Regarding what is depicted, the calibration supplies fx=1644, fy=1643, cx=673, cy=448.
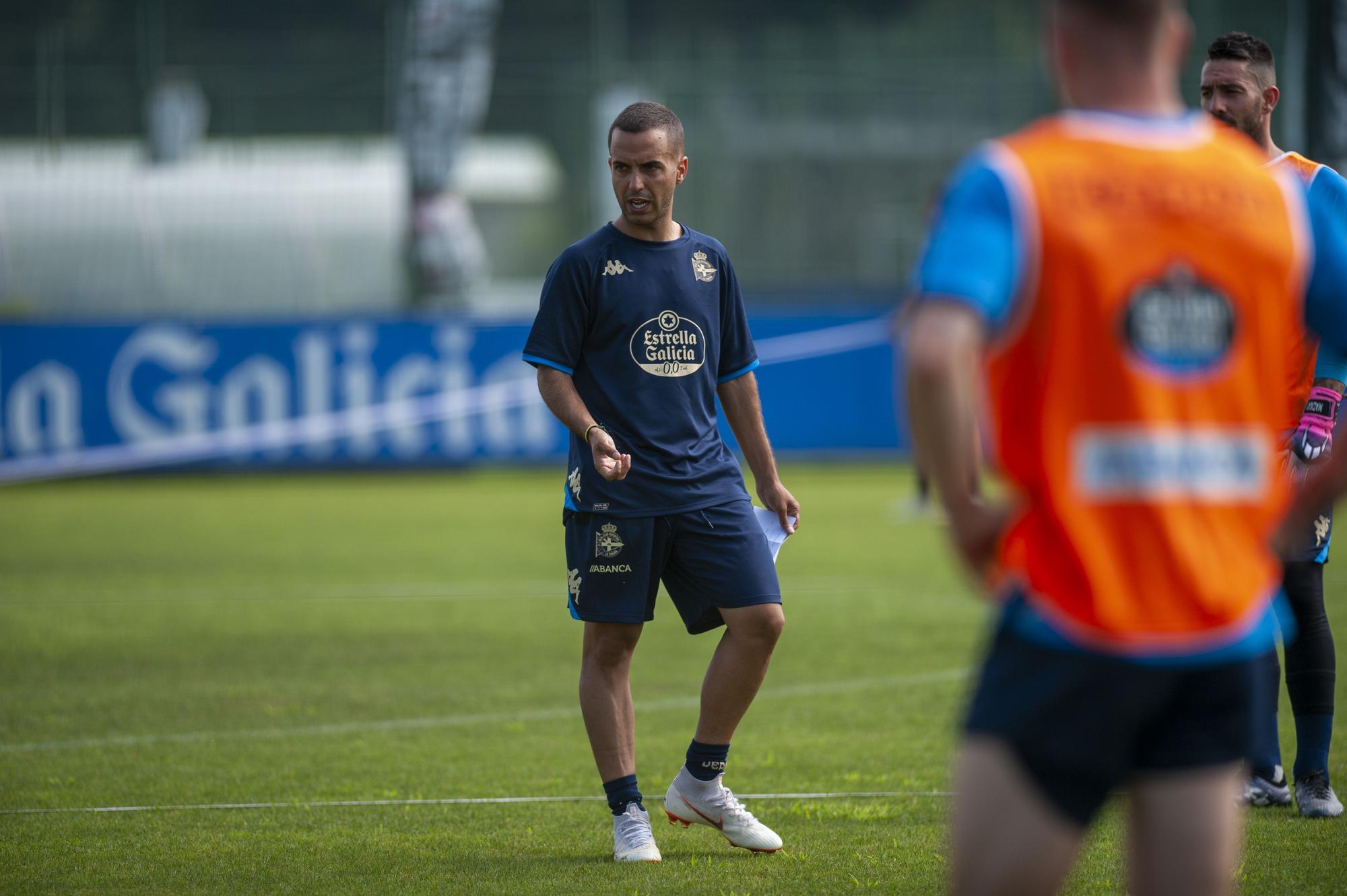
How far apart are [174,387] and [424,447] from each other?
3.16m

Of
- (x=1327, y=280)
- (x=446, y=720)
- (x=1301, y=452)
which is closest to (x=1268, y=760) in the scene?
(x=1301, y=452)

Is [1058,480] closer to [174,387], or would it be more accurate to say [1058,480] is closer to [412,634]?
[412,634]

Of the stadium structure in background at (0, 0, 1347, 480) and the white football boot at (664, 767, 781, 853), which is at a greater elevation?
the stadium structure in background at (0, 0, 1347, 480)

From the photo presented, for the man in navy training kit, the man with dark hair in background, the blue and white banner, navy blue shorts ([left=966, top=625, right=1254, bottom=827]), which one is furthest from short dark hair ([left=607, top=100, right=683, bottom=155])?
the blue and white banner

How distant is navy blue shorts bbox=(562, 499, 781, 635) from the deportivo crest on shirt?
712 mm

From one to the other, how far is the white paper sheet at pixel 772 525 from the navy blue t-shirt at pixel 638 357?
0.17 meters

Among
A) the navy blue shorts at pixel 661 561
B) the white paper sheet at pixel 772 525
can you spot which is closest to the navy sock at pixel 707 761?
the navy blue shorts at pixel 661 561

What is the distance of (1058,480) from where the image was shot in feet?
8.05

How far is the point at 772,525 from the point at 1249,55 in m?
2.07

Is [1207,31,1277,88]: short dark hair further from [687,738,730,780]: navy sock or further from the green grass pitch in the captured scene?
[687,738,730,780]: navy sock

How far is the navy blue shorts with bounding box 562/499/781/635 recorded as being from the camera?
5055mm

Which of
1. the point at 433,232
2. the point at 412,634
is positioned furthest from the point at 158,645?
the point at 433,232

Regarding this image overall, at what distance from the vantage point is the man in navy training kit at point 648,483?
505cm

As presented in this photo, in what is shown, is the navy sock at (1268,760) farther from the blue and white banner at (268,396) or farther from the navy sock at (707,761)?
the blue and white banner at (268,396)
